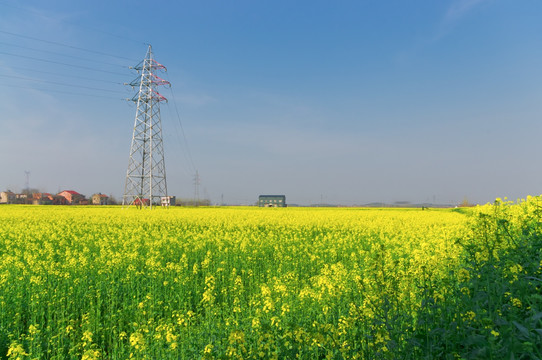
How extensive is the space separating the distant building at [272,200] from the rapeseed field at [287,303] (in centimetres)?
9413

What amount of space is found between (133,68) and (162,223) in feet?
125

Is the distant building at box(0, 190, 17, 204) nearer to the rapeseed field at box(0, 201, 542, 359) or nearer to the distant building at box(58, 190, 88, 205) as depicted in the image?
the distant building at box(58, 190, 88, 205)

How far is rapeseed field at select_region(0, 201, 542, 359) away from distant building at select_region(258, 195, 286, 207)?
94.1 meters

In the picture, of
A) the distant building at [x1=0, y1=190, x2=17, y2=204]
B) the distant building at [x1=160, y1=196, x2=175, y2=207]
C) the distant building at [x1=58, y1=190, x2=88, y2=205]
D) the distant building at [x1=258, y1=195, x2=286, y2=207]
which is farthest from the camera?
the distant building at [x1=58, y1=190, x2=88, y2=205]

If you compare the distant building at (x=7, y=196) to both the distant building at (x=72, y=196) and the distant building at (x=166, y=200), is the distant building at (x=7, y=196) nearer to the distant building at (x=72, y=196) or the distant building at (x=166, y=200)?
the distant building at (x=72, y=196)

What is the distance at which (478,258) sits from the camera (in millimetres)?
5012

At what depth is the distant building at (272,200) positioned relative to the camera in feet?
360

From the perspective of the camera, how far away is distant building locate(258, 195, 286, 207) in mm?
109750

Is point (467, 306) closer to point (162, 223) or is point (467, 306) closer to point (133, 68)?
point (162, 223)

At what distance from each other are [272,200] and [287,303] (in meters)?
106

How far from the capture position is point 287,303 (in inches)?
253

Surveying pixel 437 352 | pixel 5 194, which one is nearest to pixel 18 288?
pixel 437 352

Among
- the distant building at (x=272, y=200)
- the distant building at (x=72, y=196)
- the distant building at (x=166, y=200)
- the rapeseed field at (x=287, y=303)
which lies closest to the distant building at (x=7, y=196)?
the distant building at (x=72, y=196)

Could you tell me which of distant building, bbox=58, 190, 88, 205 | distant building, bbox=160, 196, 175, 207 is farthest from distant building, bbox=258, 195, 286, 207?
distant building, bbox=58, 190, 88, 205
